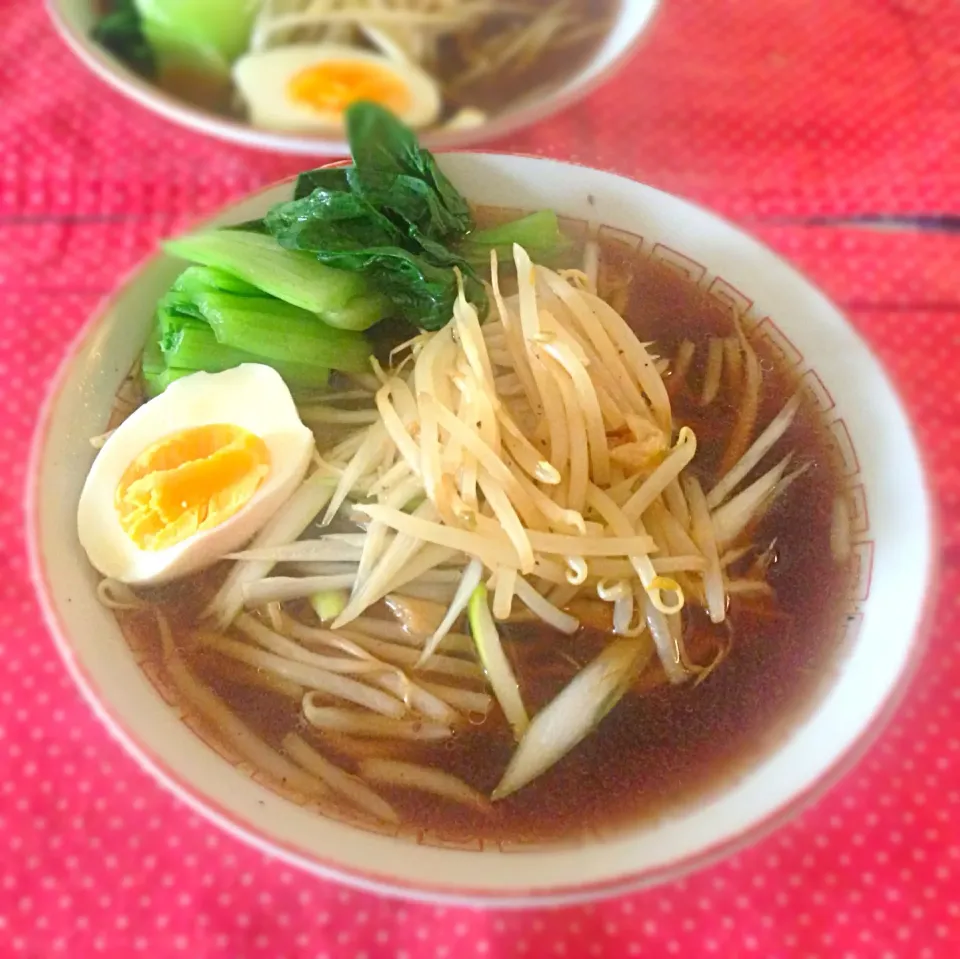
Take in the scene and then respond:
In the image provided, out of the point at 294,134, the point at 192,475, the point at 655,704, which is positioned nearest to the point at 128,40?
the point at 294,134

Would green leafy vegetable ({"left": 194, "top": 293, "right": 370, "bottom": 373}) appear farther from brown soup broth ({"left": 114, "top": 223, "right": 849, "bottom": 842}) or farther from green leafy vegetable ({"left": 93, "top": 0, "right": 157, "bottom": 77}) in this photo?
green leafy vegetable ({"left": 93, "top": 0, "right": 157, "bottom": 77})

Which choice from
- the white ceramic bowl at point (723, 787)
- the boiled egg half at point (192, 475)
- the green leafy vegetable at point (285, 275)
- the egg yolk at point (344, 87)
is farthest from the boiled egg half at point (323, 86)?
the boiled egg half at point (192, 475)

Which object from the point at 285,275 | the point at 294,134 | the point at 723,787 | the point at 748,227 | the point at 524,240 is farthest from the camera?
the point at 748,227

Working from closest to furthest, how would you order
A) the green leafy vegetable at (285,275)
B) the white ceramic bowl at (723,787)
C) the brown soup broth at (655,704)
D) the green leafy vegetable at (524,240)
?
1. the white ceramic bowl at (723,787)
2. the brown soup broth at (655,704)
3. the green leafy vegetable at (285,275)
4. the green leafy vegetable at (524,240)

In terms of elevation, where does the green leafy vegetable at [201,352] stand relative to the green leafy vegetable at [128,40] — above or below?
below

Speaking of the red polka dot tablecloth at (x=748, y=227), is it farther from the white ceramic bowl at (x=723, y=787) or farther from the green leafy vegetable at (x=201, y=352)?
the green leafy vegetable at (x=201, y=352)

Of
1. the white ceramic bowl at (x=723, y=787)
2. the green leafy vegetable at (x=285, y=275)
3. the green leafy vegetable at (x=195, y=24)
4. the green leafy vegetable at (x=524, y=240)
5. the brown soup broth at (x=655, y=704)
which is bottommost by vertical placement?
the brown soup broth at (x=655, y=704)

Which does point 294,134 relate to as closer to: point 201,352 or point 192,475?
point 201,352

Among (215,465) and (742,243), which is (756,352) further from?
(215,465)

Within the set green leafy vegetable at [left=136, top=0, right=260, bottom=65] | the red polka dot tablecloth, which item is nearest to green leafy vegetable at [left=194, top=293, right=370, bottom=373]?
the red polka dot tablecloth
